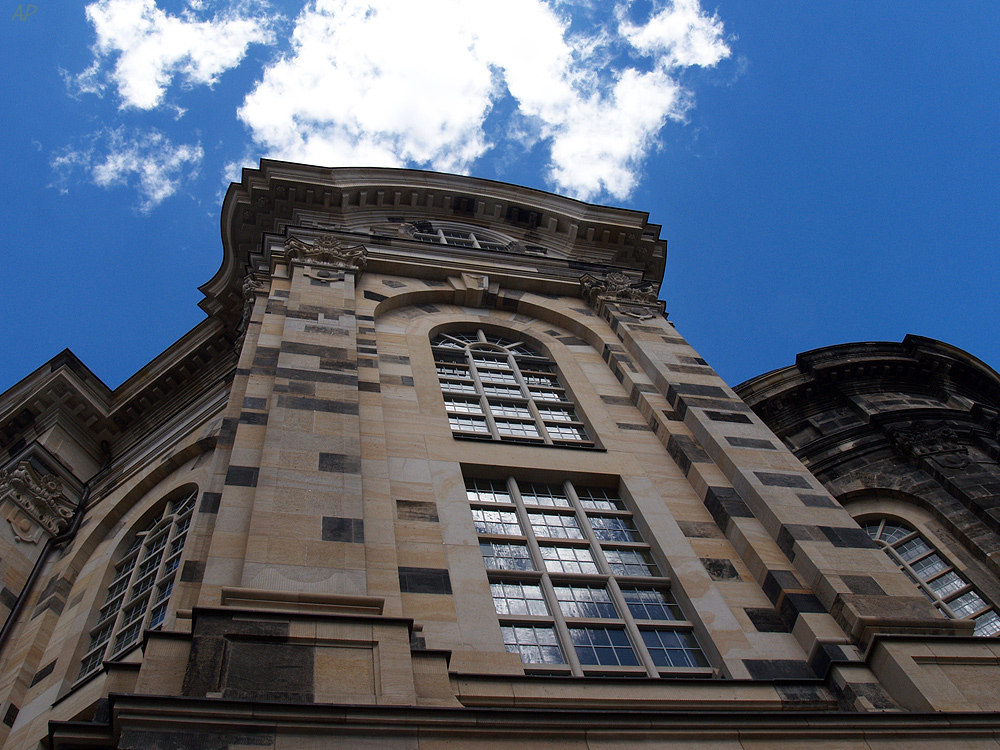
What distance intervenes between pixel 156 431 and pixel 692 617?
16.5 meters

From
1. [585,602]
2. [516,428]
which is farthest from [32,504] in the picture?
[585,602]

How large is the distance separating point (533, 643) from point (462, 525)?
94.2 inches

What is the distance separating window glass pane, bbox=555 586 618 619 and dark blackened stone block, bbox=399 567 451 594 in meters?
1.73

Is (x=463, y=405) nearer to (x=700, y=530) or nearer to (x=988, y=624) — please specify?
(x=700, y=530)

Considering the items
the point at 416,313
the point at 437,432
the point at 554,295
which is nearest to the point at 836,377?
the point at 554,295

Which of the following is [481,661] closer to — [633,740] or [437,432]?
[633,740]

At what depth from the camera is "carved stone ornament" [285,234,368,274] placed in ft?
73.6

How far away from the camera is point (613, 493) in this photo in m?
15.9

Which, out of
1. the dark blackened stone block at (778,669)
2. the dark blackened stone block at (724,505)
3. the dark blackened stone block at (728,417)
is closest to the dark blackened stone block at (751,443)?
the dark blackened stone block at (728,417)

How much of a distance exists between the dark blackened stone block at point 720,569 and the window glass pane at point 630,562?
776 millimetres

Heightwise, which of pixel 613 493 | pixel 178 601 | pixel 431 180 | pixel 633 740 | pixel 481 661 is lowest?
pixel 633 740

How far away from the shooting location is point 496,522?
14.2 metres

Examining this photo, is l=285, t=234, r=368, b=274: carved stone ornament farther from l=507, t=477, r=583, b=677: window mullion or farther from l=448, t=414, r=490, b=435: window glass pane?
l=507, t=477, r=583, b=677: window mullion

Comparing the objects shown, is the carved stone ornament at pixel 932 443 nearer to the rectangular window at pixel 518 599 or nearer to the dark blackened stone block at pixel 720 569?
the dark blackened stone block at pixel 720 569
